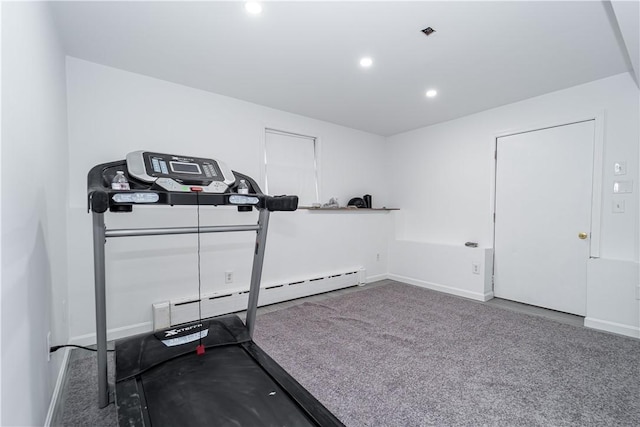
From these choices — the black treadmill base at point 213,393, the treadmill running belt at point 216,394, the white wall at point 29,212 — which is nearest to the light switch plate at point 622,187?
the black treadmill base at point 213,393

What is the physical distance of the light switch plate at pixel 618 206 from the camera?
8.84ft

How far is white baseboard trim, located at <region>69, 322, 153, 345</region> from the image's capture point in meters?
2.34

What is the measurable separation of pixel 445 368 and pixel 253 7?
2.66m

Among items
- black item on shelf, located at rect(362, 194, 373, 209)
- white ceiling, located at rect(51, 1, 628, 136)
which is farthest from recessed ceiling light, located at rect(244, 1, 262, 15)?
black item on shelf, located at rect(362, 194, 373, 209)

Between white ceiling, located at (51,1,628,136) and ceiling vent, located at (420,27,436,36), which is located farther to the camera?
ceiling vent, located at (420,27,436,36)

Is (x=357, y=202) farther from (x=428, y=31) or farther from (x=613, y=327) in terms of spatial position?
(x=613, y=327)

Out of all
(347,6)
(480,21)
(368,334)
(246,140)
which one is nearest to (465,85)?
(480,21)

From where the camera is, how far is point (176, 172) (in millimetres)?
1786

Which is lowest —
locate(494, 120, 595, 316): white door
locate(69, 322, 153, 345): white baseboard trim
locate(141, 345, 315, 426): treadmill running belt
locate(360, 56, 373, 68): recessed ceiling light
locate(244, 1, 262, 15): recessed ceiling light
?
locate(69, 322, 153, 345): white baseboard trim

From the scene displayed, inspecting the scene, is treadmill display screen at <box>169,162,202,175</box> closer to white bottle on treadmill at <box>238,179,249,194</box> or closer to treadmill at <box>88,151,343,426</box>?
treadmill at <box>88,151,343,426</box>

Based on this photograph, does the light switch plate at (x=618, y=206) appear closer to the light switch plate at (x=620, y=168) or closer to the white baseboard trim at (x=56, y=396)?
the light switch plate at (x=620, y=168)

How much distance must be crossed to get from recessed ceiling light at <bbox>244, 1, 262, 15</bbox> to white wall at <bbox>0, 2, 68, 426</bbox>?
3.38 ft

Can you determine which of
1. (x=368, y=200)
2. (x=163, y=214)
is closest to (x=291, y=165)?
(x=368, y=200)

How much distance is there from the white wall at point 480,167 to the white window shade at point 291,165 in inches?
60.9
